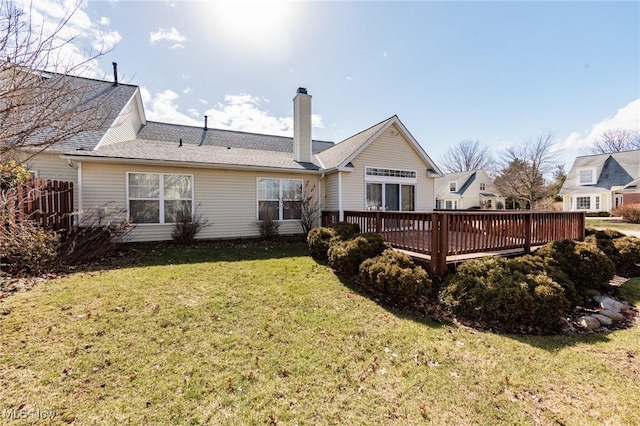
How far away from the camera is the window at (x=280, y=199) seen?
11227 millimetres

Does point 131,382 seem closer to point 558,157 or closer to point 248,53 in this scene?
point 248,53

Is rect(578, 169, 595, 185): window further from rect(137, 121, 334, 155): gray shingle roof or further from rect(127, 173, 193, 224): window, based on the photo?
rect(127, 173, 193, 224): window

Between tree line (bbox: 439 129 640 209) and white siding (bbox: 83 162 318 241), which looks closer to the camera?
white siding (bbox: 83 162 318 241)

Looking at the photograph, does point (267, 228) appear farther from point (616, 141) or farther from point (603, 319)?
point (616, 141)

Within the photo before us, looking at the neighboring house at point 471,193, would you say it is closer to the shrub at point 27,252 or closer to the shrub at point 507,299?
the shrub at point 507,299

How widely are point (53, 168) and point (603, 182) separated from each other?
4148 centimetres

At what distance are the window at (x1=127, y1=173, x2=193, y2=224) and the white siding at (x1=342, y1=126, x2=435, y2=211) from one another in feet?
20.4

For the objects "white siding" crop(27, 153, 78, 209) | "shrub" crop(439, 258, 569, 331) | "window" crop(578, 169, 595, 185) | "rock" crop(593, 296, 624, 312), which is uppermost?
"window" crop(578, 169, 595, 185)

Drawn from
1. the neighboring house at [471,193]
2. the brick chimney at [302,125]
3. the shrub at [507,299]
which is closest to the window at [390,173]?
the brick chimney at [302,125]

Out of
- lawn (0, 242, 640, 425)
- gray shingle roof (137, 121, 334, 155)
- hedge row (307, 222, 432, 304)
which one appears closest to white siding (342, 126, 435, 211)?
hedge row (307, 222, 432, 304)

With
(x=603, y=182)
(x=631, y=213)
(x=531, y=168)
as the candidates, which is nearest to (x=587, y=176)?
(x=603, y=182)

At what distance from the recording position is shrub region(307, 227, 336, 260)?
799 centimetres

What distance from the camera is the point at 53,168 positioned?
9.39 m

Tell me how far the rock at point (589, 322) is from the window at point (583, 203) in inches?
1251
